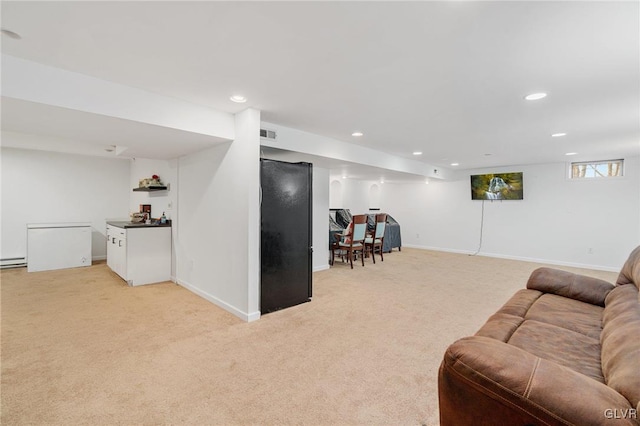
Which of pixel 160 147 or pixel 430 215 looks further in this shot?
pixel 430 215

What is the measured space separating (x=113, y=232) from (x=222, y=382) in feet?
13.8

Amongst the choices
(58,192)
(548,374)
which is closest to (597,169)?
(548,374)

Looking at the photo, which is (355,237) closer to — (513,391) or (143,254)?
(143,254)

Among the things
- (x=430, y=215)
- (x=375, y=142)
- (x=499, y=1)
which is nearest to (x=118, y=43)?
(x=499, y=1)

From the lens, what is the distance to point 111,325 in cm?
289

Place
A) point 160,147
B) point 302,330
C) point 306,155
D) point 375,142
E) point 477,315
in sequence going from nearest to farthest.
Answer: point 302,330 → point 477,315 → point 160,147 → point 306,155 → point 375,142

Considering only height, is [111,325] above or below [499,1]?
below

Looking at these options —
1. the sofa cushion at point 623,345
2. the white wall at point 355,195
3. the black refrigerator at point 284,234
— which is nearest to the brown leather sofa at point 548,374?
the sofa cushion at point 623,345

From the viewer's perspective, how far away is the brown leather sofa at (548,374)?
0.91 metres

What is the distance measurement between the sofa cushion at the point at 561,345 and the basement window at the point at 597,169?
6.25m

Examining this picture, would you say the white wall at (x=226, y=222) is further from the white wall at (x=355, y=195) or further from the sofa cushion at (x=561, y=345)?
the white wall at (x=355, y=195)

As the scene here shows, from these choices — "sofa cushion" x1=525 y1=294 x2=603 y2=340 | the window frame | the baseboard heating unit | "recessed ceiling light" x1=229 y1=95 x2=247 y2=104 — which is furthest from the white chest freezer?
the window frame

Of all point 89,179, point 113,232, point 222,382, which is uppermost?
point 89,179

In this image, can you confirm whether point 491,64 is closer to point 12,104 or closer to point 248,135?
point 248,135
